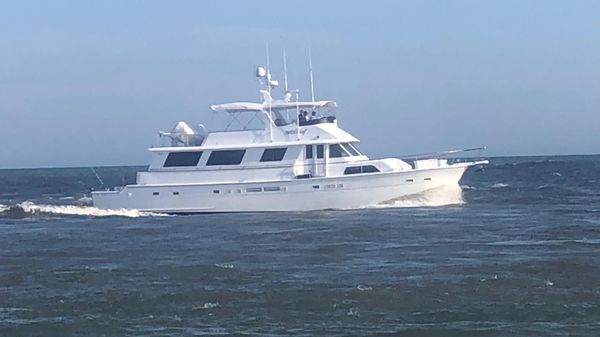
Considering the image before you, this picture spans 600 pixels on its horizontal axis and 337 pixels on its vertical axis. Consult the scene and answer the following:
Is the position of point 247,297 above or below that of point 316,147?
below

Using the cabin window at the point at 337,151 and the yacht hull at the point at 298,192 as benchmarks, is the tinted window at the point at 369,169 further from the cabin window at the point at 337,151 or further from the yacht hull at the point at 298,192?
the cabin window at the point at 337,151

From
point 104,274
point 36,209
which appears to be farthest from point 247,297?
point 36,209

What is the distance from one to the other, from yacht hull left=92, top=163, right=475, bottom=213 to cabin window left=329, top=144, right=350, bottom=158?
816 millimetres

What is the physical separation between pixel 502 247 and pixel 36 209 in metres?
20.0

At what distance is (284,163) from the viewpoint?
2964 cm

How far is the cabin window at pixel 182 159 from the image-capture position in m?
30.1

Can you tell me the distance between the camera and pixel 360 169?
96.3 ft

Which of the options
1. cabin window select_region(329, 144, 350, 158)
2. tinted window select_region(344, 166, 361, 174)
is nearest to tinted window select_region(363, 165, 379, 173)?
tinted window select_region(344, 166, 361, 174)

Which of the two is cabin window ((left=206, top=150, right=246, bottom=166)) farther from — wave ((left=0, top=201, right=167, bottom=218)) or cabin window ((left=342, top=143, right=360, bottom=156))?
cabin window ((left=342, top=143, right=360, bottom=156))

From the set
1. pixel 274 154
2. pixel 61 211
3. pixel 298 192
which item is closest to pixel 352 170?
pixel 298 192

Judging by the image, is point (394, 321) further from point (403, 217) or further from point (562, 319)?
point (403, 217)

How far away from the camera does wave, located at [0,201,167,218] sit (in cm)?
3062

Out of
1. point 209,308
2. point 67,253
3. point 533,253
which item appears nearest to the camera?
point 209,308

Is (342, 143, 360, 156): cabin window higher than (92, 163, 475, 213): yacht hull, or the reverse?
(342, 143, 360, 156): cabin window
